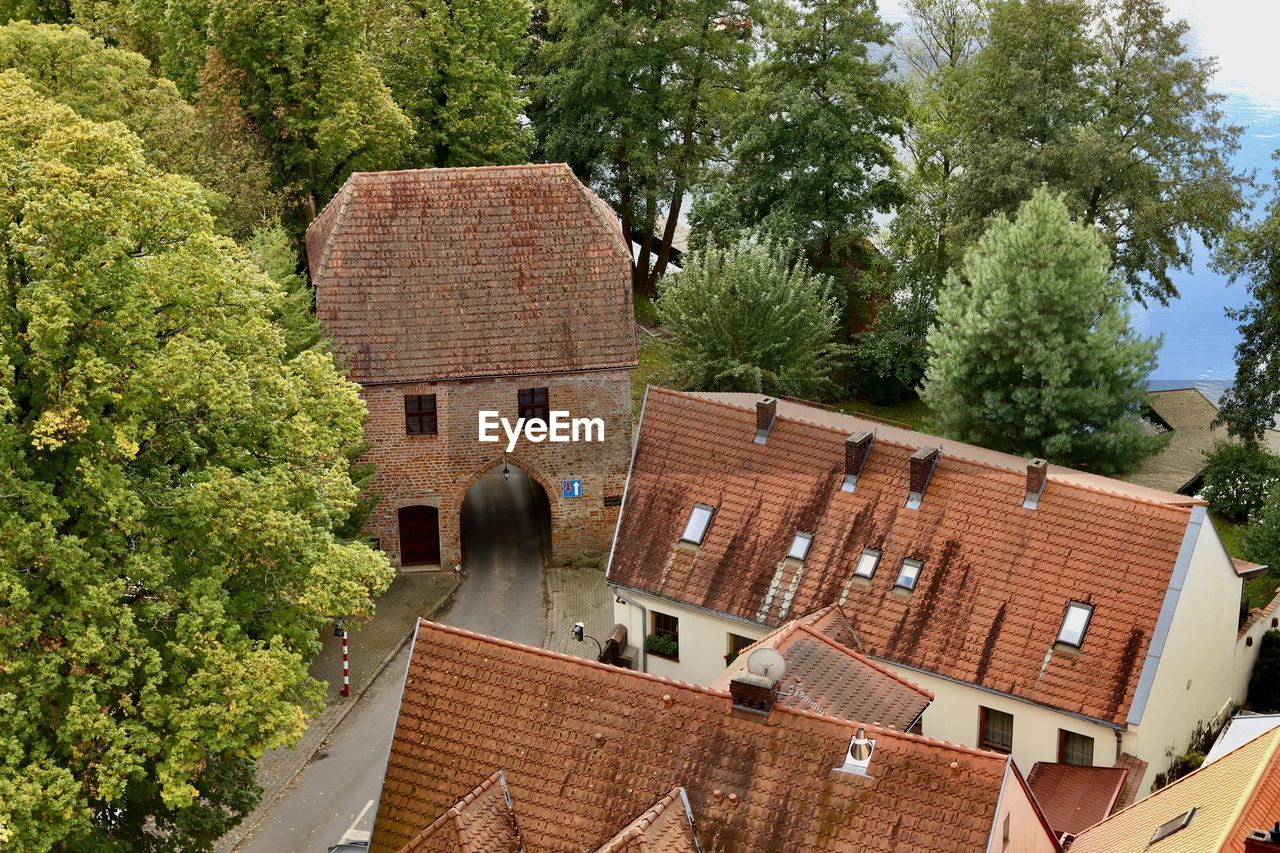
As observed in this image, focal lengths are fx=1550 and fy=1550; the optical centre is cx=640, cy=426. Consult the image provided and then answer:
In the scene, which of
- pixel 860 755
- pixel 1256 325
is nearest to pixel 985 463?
pixel 860 755

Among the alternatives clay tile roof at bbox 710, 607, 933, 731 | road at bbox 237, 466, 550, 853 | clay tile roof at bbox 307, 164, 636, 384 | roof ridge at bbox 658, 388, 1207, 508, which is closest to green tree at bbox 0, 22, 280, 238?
clay tile roof at bbox 307, 164, 636, 384

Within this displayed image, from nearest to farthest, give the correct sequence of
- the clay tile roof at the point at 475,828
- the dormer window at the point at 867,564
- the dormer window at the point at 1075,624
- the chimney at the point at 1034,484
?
the clay tile roof at the point at 475,828, the dormer window at the point at 1075,624, the chimney at the point at 1034,484, the dormer window at the point at 867,564

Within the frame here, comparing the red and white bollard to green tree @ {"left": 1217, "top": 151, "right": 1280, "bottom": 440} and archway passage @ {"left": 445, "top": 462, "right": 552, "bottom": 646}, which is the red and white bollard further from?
green tree @ {"left": 1217, "top": 151, "right": 1280, "bottom": 440}

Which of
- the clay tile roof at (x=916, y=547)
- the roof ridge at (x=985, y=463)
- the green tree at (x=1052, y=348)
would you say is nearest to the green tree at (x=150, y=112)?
the roof ridge at (x=985, y=463)

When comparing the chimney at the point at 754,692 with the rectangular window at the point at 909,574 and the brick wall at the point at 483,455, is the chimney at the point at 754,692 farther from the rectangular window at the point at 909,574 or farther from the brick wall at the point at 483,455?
the brick wall at the point at 483,455

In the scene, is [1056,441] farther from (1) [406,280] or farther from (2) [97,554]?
(2) [97,554]

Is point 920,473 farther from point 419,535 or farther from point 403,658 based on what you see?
point 419,535

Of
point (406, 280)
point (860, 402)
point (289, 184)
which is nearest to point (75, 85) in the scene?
point (289, 184)
